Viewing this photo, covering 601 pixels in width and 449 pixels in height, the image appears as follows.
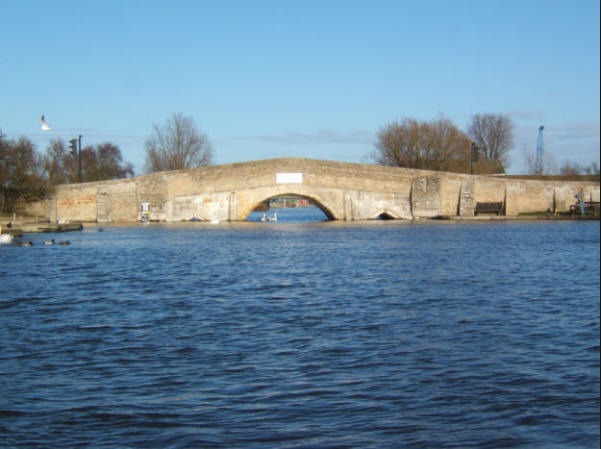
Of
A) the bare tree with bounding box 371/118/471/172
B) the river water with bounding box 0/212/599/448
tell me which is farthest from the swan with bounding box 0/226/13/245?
the bare tree with bounding box 371/118/471/172

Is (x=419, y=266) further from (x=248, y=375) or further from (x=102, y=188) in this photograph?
(x=102, y=188)

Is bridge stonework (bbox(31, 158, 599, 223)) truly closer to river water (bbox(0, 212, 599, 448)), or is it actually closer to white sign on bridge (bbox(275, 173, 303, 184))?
white sign on bridge (bbox(275, 173, 303, 184))

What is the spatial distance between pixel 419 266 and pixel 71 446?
13686 millimetres

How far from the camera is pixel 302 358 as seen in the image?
8.41 meters

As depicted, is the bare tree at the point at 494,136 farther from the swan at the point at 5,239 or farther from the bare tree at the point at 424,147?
the swan at the point at 5,239

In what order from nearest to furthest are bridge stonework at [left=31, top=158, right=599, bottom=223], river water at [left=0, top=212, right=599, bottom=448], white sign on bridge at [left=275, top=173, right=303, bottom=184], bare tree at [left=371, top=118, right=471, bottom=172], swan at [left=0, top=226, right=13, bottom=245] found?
river water at [left=0, top=212, right=599, bottom=448] → swan at [left=0, top=226, right=13, bottom=245] → white sign on bridge at [left=275, top=173, right=303, bottom=184] → bridge stonework at [left=31, top=158, right=599, bottom=223] → bare tree at [left=371, top=118, right=471, bottom=172]

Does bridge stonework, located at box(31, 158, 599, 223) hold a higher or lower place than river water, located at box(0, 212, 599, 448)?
higher

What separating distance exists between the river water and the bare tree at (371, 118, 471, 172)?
4151 cm

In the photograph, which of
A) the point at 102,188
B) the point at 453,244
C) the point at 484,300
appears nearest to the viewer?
the point at 484,300

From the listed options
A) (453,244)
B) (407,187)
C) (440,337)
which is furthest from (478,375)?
(407,187)

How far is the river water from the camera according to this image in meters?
6.06

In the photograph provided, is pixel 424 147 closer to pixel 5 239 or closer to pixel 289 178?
pixel 289 178

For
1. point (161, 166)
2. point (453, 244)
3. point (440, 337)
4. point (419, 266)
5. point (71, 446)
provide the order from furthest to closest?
point (161, 166), point (453, 244), point (419, 266), point (440, 337), point (71, 446)

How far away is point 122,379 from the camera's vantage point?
7.62 metres
